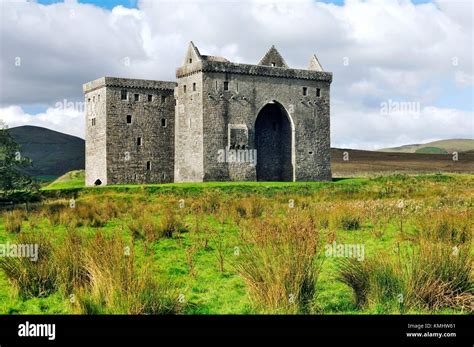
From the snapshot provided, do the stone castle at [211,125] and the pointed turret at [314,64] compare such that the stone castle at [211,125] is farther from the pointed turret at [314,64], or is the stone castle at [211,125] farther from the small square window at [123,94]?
the pointed turret at [314,64]

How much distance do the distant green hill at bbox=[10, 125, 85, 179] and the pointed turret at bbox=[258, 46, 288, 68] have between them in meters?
56.0

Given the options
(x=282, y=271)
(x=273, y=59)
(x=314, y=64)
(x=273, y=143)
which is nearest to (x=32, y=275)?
(x=282, y=271)

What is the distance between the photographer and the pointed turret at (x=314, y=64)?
45097mm

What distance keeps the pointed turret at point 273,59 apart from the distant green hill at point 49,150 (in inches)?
2206

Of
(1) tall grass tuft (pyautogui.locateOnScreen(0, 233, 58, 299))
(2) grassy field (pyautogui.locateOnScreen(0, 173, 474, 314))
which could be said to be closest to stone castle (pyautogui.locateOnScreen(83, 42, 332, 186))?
(2) grassy field (pyautogui.locateOnScreen(0, 173, 474, 314))

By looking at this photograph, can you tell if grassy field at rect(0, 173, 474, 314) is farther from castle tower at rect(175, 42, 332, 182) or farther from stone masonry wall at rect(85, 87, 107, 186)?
stone masonry wall at rect(85, 87, 107, 186)

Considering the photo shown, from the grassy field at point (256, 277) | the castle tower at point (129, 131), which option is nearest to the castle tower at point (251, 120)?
the castle tower at point (129, 131)

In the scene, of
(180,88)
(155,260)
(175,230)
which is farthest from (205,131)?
(155,260)

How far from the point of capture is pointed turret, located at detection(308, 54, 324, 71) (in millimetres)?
45097

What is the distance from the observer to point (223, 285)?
353 inches

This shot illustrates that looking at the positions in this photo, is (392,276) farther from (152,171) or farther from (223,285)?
(152,171)

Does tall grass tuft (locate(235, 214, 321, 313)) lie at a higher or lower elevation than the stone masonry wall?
lower
